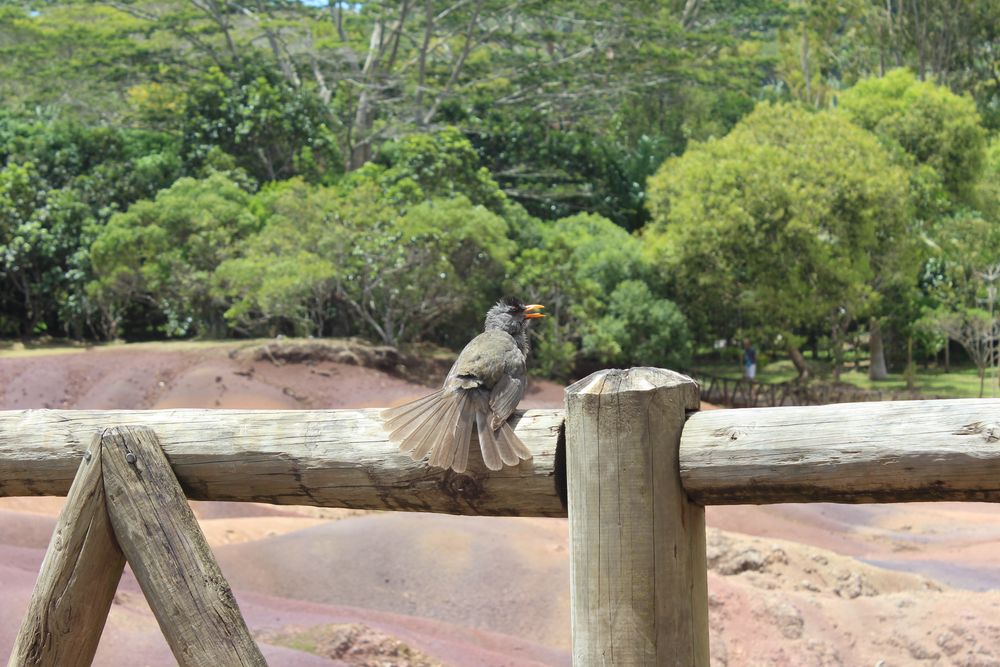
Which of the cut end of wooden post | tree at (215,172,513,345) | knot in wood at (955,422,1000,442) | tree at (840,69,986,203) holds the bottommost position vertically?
tree at (215,172,513,345)

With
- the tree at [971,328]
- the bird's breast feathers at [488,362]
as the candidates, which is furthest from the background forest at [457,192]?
the bird's breast feathers at [488,362]

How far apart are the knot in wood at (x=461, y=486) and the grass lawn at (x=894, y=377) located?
885 inches

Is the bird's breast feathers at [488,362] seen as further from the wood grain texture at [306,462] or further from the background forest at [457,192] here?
the background forest at [457,192]

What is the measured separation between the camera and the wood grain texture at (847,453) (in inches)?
84.8

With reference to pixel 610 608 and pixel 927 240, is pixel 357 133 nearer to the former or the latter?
pixel 927 240

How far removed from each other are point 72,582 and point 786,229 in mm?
19882

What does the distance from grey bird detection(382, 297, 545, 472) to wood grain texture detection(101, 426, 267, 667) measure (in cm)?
51

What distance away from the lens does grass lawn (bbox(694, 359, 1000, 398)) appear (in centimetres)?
2450

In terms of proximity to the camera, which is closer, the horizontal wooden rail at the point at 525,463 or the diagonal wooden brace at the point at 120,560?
the horizontal wooden rail at the point at 525,463

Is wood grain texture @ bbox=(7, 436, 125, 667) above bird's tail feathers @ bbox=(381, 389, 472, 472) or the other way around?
the other way around

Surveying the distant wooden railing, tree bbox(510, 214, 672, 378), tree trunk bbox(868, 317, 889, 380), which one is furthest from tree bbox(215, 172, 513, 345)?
tree trunk bbox(868, 317, 889, 380)

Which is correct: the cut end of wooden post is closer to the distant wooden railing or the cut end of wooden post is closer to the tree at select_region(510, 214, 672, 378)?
the tree at select_region(510, 214, 672, 378)

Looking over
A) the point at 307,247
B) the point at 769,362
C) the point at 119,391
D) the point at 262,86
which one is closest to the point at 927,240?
the point at 769,362

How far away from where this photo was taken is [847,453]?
7.32 feet
